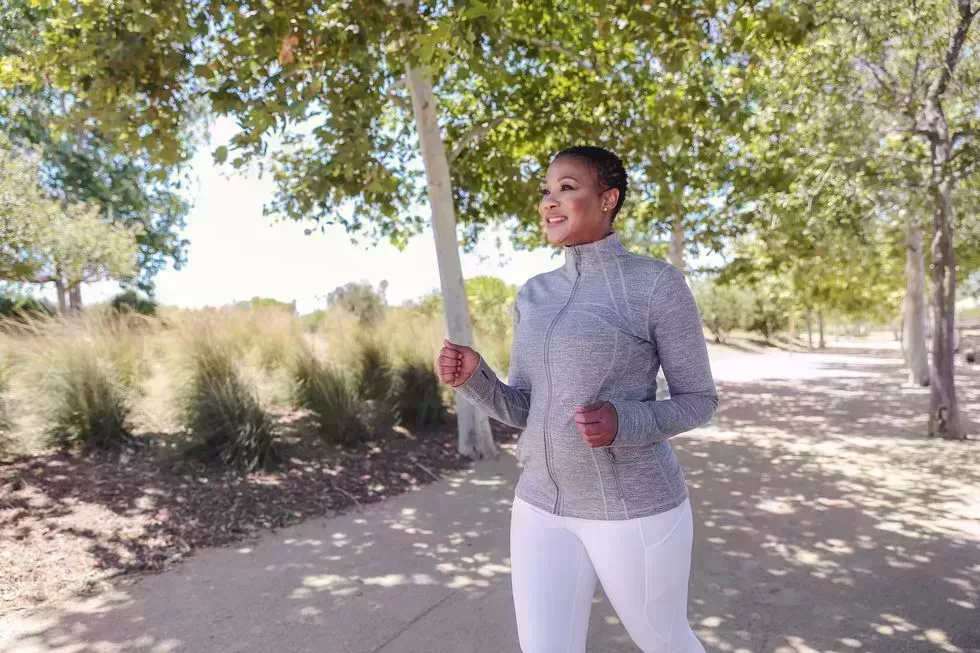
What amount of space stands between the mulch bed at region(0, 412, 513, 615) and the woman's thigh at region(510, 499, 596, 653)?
3.71 m

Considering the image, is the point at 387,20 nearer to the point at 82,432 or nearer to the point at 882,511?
the point at 82,432

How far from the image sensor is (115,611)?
13.4 ft

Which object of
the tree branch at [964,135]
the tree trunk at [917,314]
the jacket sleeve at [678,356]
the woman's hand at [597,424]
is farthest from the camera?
the tree trunk at [917,314]

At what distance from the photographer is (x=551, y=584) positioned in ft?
6.42

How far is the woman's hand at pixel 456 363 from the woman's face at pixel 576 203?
1.49 ft

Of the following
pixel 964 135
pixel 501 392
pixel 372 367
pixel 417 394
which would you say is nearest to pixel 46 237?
pixel 372 367

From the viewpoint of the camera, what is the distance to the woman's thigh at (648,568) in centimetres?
186

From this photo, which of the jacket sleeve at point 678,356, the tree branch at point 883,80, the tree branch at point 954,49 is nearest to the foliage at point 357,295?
the tree branch at point 883,80

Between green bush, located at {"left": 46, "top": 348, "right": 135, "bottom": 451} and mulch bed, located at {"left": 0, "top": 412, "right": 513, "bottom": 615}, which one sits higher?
green bush, located at {"left": 46, "top": 348, "right": 135, "bottom": 451}

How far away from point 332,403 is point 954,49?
28.3ft

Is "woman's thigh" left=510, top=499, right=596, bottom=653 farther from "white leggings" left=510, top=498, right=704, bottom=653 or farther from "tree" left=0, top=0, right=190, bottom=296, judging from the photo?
"tree" left=0, top=0, right=190, bottom=296

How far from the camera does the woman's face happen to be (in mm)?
2035

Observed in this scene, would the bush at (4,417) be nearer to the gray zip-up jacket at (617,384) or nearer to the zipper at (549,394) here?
the gray zip-up jacket at (617,384)

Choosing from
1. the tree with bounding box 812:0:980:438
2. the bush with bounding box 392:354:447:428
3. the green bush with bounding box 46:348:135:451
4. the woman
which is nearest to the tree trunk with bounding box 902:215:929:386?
the tree with bounding box 812:0:980:438
